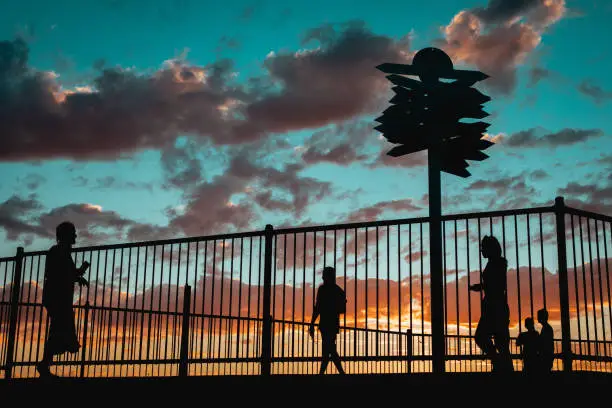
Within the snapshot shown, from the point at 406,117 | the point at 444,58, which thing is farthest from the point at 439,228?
the point at 444,58

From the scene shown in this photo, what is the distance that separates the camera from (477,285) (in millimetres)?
7887

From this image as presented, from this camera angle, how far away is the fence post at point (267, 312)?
8.90 m

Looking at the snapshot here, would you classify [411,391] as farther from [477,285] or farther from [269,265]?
[269,265]

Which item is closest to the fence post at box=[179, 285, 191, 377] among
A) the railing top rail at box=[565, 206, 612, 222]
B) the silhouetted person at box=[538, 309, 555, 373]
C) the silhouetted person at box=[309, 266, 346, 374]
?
the silhouetted person at box=[309, 266, 346, 374]

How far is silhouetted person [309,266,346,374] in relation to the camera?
10344mm

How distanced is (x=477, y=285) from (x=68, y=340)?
4990mm

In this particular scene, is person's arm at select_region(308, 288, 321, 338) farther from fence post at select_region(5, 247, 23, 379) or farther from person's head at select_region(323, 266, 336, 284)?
fence post at select_region(5, 247, 23, 379)

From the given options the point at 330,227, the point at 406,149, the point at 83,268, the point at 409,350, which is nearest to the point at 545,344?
the point at 406,149

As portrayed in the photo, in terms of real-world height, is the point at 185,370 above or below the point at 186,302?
below

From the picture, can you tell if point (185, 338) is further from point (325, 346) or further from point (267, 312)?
point (325, 346)

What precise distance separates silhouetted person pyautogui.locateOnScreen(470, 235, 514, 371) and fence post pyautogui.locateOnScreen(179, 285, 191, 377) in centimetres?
406

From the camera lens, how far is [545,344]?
8078mm

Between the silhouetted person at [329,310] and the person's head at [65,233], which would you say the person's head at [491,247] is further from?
the person's head at [65,233]

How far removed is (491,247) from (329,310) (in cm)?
334
